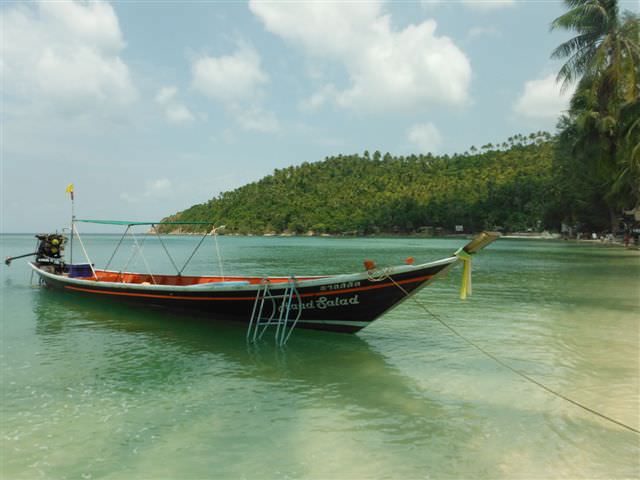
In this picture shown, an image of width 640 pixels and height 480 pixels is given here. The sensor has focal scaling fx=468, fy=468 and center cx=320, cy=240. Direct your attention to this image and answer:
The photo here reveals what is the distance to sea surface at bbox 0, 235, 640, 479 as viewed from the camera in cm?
510

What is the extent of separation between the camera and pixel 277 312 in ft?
34.2

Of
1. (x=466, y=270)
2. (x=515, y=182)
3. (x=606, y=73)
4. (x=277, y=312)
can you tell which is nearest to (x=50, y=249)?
(x=277, y=312)

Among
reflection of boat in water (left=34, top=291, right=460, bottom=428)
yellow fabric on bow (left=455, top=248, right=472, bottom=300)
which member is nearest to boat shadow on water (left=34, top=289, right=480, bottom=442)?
reflection of boat in water (left=34, top=291, right=460, bottom=428)

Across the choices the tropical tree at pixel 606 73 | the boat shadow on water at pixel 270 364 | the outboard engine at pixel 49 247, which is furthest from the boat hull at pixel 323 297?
the tropical tree at pixel 606 73

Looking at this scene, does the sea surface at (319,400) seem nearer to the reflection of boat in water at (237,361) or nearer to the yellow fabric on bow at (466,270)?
the reflection of boat in water at (237,361)

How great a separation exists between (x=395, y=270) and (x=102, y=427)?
5578 millimetres

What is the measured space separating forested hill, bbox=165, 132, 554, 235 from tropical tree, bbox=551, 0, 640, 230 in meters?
56.4

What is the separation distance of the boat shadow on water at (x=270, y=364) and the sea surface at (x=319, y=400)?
0.04 m

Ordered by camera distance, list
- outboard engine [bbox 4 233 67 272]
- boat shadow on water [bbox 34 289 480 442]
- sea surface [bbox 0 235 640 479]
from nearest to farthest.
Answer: sea surface [bbox 0 235 640 479] < boat shadow on water [bbox 34 289 480 442] < outboard engine [bbox 4 233 67 272]

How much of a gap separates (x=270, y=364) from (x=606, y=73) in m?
21.4

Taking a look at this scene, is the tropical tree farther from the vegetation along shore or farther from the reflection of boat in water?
the reflection of boat in water

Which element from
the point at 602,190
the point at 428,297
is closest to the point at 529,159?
the point at 602,190

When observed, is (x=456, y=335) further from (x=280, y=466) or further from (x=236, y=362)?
(x=280, y=466)

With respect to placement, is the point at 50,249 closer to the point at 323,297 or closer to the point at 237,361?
the point at 237,361
